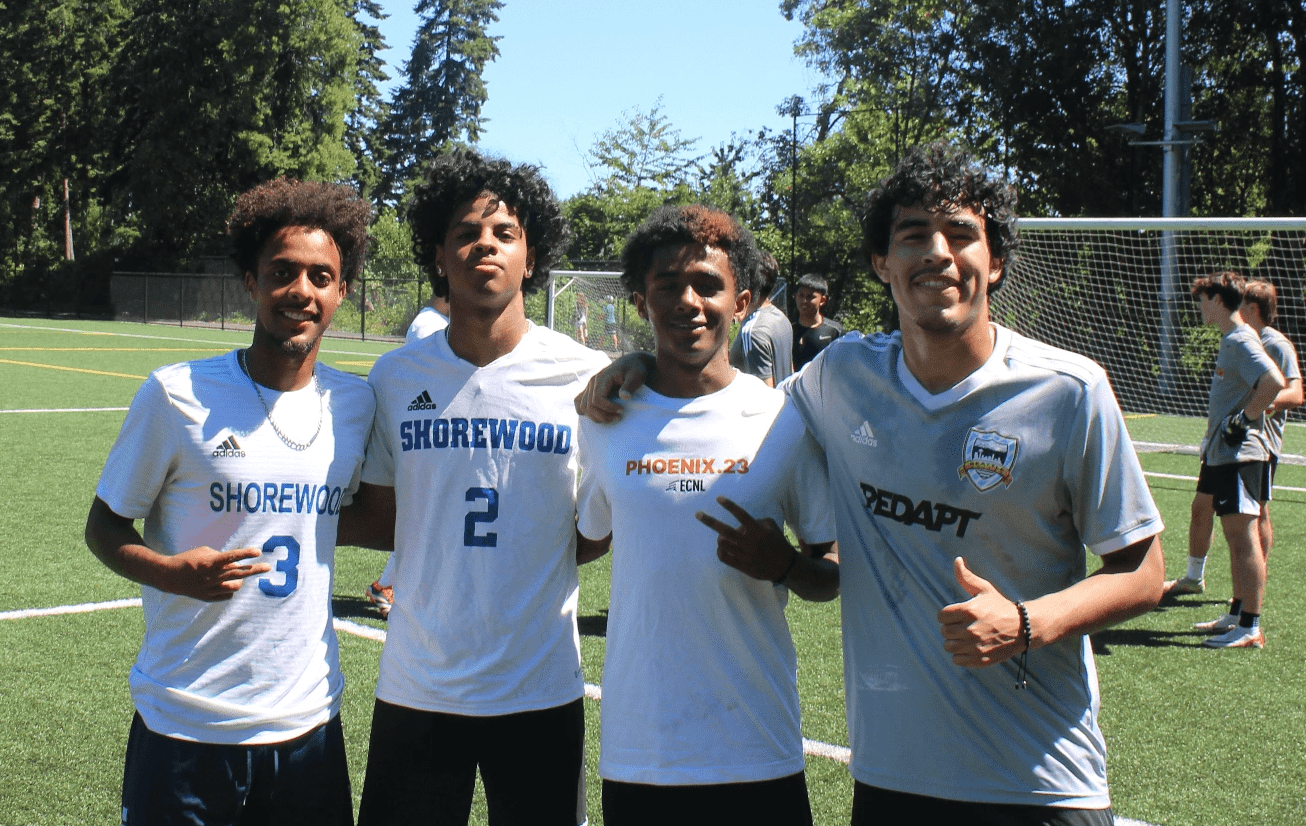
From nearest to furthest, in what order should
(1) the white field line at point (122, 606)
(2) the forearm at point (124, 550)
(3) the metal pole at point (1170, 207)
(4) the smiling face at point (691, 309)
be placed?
(2) the forearm at point (124, 550) → (4) the smiling face at point (691, 309) → (1) the white field line at point (122, 606) → (3) the metal pole at point (1170, 207)

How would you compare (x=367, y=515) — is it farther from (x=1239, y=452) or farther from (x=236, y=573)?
(x=1239, y=452)

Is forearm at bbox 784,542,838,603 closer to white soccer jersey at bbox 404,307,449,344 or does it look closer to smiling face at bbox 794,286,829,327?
white soccer jersey at bbox 404,307,449,344

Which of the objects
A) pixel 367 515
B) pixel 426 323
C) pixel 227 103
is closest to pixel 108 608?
pixel 426 323

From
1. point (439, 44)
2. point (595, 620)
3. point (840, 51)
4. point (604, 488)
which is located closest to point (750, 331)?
point (595, 620)

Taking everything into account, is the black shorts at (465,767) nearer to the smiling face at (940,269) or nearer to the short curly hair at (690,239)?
the short curly hair at (690,239)

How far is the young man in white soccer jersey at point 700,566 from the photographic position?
2.45 meters

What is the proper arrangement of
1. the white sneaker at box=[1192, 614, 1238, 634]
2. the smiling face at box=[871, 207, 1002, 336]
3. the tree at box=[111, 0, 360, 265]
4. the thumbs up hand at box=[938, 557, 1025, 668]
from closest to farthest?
the thumbs up hand at box=[938, 557, 1025, 668]
the smiling face at box=[871, 207, 1002, 336]
the white sneaker at box=[1192, 614, 1238, 634]
the tree at box=[111, 0, 360, 265]

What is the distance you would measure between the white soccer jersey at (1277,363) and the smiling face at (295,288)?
598 centimetres

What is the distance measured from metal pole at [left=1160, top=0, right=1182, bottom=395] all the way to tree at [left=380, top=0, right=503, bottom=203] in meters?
53.9

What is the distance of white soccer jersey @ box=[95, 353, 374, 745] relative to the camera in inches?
99.2

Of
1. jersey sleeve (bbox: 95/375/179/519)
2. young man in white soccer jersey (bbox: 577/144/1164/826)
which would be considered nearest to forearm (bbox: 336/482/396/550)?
jersey sleeve (bbox: 95/375/179/519)

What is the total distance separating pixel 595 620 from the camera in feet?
21.4

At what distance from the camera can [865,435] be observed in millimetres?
2465

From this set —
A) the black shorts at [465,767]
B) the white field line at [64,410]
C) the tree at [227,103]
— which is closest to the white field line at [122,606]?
the black shorts at [465,767]
